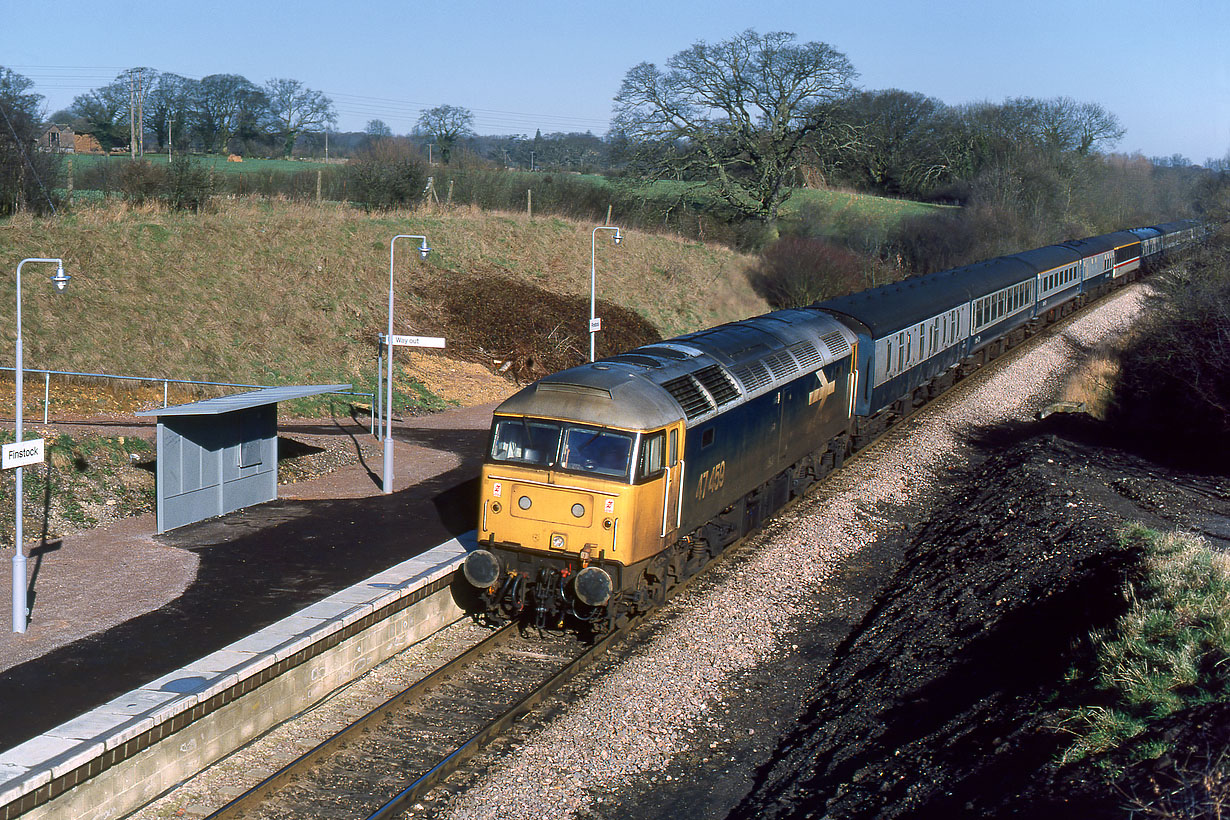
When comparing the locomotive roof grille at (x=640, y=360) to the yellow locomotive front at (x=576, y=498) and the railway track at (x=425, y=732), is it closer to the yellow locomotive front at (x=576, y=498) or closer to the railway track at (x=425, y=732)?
the yellow locomotive front at (x=576, y=498)

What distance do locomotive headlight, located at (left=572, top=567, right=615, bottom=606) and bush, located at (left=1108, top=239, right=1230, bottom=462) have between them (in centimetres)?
1662

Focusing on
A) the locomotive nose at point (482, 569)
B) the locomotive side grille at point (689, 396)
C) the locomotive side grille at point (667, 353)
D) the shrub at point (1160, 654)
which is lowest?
the locomotive nose at point (482, 569)

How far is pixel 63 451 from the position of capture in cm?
1606

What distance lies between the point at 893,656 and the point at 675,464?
338 cm

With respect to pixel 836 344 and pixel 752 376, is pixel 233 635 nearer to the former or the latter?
pixel 752 376

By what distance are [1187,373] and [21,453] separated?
24.4 metres

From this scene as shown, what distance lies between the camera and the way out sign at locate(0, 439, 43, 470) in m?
10.5

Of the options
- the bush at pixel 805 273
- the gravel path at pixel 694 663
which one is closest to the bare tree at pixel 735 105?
the bush at pixel 805 273

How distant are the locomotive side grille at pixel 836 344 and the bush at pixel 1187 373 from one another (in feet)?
30.7

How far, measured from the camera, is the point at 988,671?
10.8m

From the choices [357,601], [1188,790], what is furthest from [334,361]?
[1188,790]

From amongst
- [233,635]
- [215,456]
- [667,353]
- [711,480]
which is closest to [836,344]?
[667,353]

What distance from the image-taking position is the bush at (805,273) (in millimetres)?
43031

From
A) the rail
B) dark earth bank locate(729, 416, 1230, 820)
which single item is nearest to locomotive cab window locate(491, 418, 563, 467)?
dark earth bank locate(729, 416, 1230, 820)
